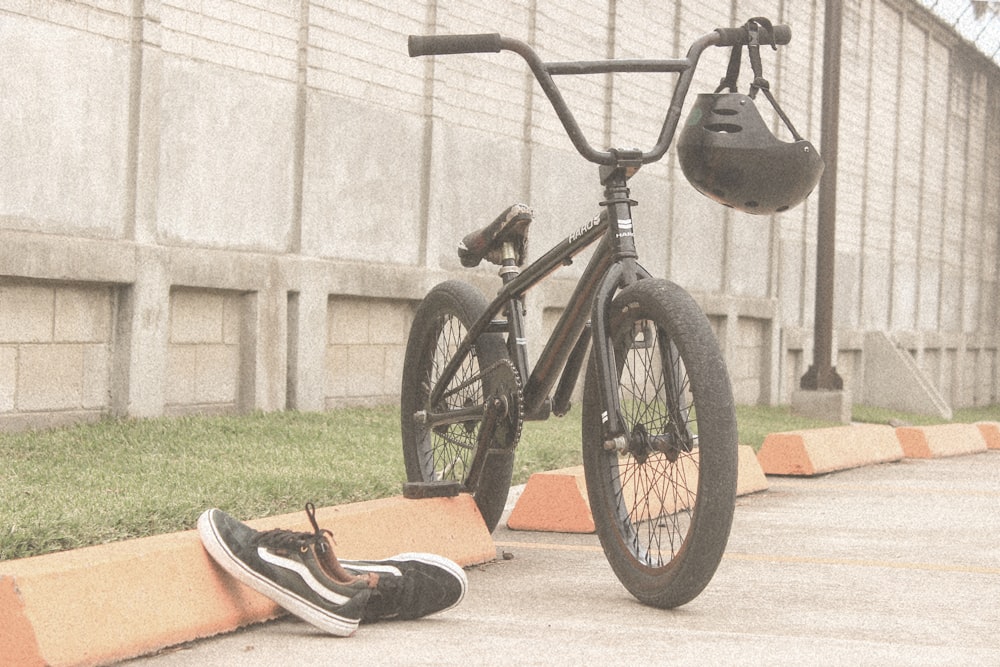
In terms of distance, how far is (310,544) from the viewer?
3.67 m

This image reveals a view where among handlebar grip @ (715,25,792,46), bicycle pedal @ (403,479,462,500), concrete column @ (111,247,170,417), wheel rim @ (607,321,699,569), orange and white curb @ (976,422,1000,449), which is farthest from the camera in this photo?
orange and white curb @ (976,422,1000,449)

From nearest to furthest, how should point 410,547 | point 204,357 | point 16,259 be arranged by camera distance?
point 410,547
point 16,259
point 204,357

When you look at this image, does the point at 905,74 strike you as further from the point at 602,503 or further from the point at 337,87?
the point at 602,503

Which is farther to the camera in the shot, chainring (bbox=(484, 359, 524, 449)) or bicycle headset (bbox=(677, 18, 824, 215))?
chainring (bbox=(484, 359, 524, 449))

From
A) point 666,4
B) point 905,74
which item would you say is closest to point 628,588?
point 666,4

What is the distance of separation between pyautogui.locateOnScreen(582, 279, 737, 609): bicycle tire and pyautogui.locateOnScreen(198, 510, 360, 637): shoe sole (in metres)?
0.93

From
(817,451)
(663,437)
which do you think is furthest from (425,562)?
(817,451)

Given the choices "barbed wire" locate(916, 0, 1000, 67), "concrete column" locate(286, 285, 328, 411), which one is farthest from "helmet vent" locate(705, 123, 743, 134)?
"barbed wire" locate(916, 0, 1000, 67)

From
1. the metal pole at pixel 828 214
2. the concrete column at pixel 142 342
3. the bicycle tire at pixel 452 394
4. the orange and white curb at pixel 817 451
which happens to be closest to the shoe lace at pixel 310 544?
the bicycle tire at pixel 452 394

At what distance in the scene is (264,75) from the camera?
10.0 metres

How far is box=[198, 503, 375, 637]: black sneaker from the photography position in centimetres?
363

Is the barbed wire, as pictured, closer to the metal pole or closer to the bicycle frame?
the metal pole

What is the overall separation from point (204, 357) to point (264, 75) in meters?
2.11

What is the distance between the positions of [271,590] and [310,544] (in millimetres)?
159
